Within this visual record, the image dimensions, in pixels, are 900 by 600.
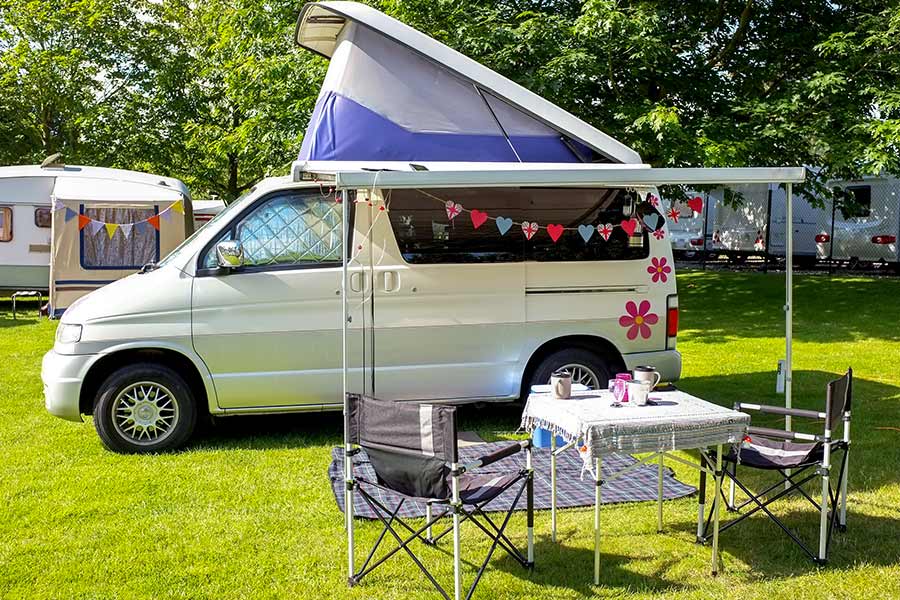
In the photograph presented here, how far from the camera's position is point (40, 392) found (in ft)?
27.5

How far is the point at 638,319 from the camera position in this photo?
6602 millimetres

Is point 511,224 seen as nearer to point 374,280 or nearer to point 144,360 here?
point 374,280

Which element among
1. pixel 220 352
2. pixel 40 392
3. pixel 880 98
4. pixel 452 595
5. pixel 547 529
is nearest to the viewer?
pixel 452 595

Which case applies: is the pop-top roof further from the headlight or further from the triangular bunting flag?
the triangular bunting flag

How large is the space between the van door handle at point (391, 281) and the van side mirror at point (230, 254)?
3.38ft

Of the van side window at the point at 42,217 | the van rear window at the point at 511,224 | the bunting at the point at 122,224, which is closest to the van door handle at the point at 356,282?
the van rear window at the point at 511,224

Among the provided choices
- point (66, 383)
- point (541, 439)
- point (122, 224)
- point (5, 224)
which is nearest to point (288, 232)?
point (66, 383)

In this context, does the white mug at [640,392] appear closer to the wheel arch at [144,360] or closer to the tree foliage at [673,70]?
the wheel arch at [144,360]

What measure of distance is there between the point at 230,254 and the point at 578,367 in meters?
2.78

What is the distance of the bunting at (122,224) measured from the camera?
509 inches

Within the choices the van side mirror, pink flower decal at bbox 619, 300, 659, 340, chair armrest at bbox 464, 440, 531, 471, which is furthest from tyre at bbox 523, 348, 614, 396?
chair armrest at bbox 464, 440, 531, 471

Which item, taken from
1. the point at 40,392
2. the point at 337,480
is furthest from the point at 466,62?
the point at 40,392

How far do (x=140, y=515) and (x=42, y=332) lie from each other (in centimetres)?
878

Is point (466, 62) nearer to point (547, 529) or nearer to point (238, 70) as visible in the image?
point (547, 529)
